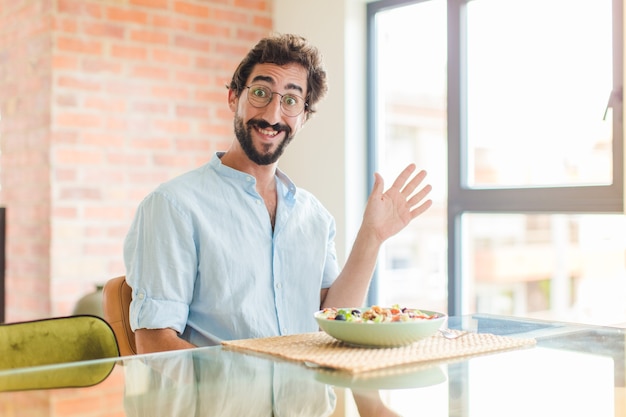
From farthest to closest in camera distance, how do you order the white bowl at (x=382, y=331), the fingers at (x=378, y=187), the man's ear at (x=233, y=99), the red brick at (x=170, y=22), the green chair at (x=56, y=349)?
the red brick at (x=170, y=22)
the man's ear at (x=233, y=99)
the fingers at (x=378, y=187)
the white bowl at (x=382, y=331)
the green chair at (x=56, y=349)

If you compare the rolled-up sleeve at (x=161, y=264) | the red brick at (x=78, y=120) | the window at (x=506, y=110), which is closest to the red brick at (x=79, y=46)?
the red brick at (x=78, y=120)

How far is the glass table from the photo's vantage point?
0.98m

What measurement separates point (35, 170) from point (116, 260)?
1.56ft

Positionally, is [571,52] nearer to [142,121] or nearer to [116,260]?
[142,121]

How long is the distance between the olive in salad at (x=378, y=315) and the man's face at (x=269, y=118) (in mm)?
726

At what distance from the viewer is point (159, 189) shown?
1962 mm

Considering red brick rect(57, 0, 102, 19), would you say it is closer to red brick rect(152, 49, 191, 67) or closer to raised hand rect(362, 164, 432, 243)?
red brick rect(152, 49, 191, 67)

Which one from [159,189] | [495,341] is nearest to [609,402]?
[495,341]

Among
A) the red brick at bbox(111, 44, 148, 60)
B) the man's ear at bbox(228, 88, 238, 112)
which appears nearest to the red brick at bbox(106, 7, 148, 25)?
the red brick at bbox(111, 44, 148, 60)

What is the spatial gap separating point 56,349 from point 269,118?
85 centimetres

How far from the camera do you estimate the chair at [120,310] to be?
6.31 ft

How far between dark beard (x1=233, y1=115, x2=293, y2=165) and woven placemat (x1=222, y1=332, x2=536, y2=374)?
0.70m

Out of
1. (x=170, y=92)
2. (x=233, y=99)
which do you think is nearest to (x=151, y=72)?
(x=170, y=92)

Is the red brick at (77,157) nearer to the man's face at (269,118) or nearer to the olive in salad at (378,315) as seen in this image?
the man's face at (269,118)
